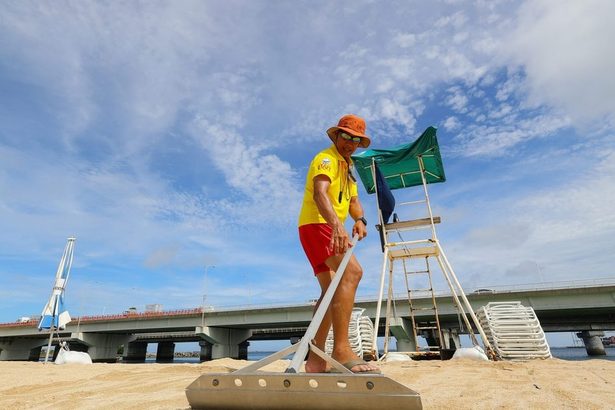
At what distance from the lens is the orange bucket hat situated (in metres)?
3.18

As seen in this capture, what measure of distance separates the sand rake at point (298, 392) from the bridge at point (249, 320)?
77.0 feet

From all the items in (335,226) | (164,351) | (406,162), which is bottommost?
(164,351)

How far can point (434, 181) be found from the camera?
10383mm

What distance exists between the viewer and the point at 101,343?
41.2 meters

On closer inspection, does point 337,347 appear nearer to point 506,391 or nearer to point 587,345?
point 506,391

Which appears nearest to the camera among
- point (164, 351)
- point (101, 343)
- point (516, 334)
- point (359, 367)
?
point (359, 367)

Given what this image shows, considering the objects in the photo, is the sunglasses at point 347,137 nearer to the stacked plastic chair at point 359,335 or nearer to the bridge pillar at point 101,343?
the stacked plastic chair at point 359,335

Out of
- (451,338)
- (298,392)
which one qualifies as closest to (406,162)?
(298,392)

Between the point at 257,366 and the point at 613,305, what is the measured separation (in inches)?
1134

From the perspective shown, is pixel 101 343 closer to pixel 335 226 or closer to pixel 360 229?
pixel 360 229

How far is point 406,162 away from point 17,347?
203 feet

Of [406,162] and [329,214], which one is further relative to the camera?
[406,162]

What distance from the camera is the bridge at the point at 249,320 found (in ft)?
76.3

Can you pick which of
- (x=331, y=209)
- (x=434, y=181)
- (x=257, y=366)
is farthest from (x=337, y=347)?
(x=434, y=181)
